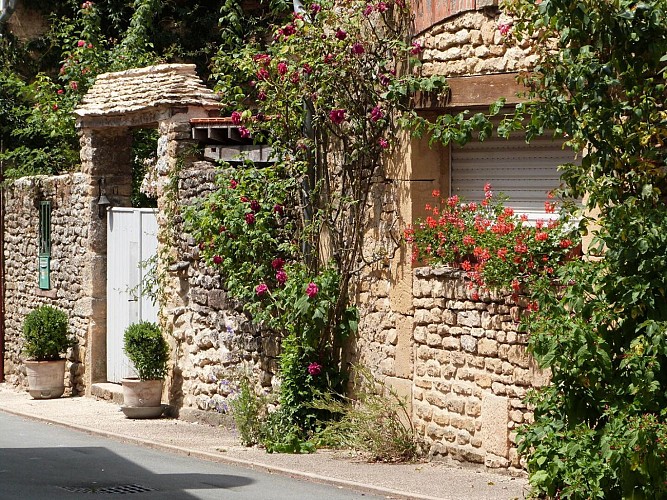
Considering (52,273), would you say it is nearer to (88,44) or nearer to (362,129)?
(88,44)

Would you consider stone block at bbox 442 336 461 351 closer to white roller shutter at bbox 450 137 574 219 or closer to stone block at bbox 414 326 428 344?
stone block at bbox 414 326 428 344

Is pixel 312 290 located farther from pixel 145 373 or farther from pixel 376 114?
pixel 145 373

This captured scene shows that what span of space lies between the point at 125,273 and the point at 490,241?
6.94m

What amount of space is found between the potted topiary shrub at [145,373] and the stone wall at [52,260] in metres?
2.30

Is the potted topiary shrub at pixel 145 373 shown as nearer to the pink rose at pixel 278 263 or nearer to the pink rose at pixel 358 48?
the pink rose at pixel 278 263

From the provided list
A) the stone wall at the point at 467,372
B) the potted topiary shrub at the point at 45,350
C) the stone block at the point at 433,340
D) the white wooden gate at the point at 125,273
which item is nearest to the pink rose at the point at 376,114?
the stone wall at the point at 467,372

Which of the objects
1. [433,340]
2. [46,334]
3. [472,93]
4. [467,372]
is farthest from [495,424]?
[46,334]

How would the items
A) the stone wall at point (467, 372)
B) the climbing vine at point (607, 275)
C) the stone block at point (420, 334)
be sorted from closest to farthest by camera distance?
the climbing vine at point (607, 275)
the stone wall at point (467, 372)
the stone block at point (420, 334)

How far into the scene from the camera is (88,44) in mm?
17516

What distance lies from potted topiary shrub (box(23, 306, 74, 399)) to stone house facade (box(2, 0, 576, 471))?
200 mm

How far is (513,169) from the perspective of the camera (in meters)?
10.2

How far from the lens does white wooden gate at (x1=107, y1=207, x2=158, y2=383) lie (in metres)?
14.8

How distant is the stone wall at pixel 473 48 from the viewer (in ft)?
32.0

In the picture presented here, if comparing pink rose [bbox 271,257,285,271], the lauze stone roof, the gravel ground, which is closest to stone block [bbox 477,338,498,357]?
the gravel ground
